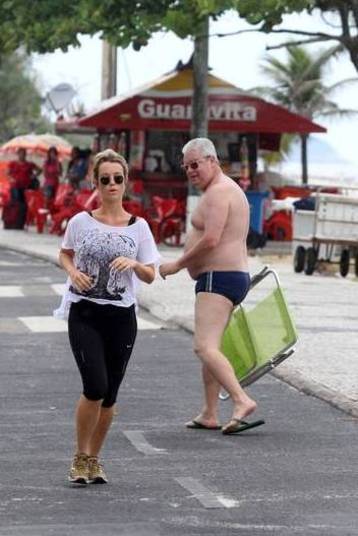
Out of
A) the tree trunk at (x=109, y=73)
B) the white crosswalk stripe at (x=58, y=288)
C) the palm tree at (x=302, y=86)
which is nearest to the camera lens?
the white crosswalk stripe at (x=58, y=288)

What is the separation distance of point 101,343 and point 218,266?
7.11 ft

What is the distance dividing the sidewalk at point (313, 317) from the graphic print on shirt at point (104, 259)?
3.31 metres

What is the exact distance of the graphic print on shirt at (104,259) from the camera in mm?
10086

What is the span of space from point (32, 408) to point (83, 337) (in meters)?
3.35

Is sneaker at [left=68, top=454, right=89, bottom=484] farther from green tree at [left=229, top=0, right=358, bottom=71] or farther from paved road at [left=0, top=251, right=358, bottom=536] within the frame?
green tree at [left=229, top=0, right=358, bottom=71]

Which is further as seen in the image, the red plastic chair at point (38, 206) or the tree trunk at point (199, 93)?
the red plastic chair at point (38, 206)

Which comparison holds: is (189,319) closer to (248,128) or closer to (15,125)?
(248,128)

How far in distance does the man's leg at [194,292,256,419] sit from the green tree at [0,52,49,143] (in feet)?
255

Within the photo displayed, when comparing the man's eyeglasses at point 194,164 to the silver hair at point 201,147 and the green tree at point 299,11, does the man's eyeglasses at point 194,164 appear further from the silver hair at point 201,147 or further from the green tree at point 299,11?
the green tree at point 299,11

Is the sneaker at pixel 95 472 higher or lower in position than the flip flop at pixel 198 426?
higher

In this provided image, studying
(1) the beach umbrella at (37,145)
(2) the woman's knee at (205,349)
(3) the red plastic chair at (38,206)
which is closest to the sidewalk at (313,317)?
(2) the woman's knee at (205,349)

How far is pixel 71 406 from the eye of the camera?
13.5 m

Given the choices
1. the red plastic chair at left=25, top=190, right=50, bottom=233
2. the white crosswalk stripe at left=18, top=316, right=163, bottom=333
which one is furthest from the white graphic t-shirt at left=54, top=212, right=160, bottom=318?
the red plastic chair at left=25, top=190, right=50, bottom=233

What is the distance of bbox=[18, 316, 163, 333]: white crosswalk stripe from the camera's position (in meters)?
19.4
